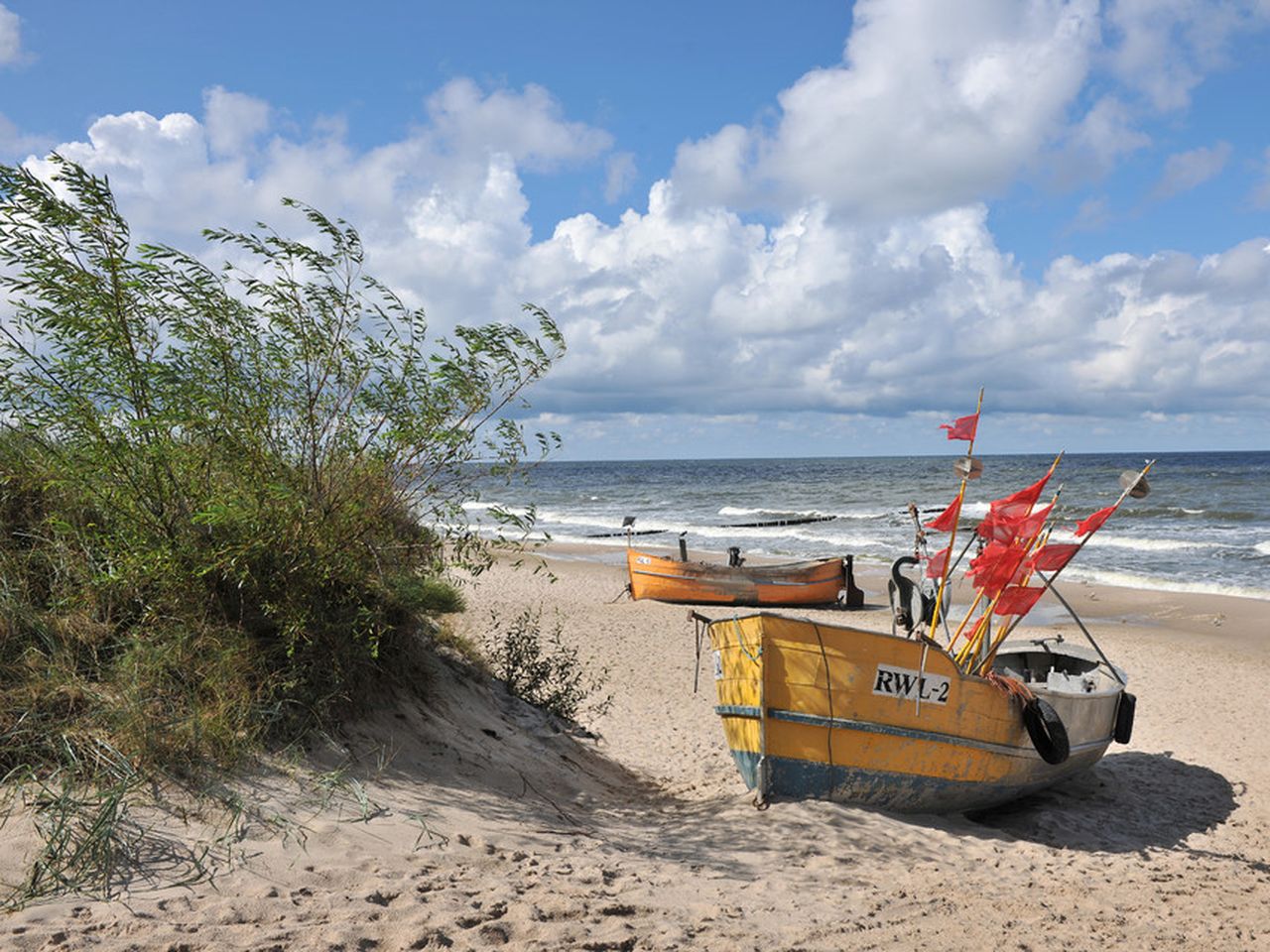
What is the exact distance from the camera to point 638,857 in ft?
17.7

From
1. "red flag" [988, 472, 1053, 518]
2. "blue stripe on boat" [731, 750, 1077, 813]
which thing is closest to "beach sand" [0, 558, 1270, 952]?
"blue stripe on boat" [731, 750, 1077, 813]

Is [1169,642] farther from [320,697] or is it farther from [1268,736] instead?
[320,697]

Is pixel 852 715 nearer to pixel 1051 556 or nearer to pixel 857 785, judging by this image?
pixel 857 785

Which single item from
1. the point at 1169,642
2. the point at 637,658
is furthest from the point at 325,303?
the point at 1169,642

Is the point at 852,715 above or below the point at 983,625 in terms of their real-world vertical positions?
below

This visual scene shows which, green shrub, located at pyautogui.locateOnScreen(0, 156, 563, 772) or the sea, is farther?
the sea

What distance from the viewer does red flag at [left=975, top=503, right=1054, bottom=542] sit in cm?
752

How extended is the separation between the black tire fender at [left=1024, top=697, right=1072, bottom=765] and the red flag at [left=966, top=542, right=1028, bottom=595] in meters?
1.00

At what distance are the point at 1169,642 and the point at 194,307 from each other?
16456 millimetres

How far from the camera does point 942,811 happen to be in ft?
24.6

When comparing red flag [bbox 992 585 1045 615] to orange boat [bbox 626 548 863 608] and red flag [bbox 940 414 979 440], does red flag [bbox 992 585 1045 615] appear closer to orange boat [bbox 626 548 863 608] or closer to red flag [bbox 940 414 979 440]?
red flag [bbox 940 414 979 440]

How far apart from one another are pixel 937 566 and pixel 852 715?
6.25 feet

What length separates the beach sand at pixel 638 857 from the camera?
4012 mm

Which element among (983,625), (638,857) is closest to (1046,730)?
(983,625)
